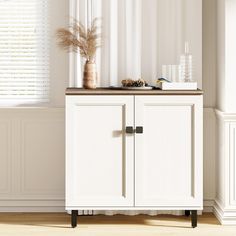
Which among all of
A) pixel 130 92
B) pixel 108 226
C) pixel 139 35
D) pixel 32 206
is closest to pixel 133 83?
pixel 130 92

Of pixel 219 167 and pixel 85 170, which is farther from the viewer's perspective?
pixel 219 167

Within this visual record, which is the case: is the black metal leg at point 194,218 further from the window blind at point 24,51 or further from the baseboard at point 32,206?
the window blind at point 24,51

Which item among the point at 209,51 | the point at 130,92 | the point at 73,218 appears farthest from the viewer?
the point at 209,51

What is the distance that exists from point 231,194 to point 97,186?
0.97 metres

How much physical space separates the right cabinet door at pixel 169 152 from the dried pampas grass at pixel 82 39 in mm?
598

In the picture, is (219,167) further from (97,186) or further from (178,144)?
(97,186)

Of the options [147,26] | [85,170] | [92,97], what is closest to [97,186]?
[85,170]

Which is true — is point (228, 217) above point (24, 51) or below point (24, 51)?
below

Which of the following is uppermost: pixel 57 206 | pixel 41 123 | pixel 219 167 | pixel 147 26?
pixel 147 26

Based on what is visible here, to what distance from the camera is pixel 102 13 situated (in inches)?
198

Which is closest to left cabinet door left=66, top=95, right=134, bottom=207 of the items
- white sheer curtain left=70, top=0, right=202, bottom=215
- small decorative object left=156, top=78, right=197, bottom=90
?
small decorative object left=156, top=78, right=197, bottom=90

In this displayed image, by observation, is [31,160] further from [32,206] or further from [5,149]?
[32,206]

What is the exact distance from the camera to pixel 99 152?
4629mm

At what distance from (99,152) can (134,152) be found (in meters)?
0.24
